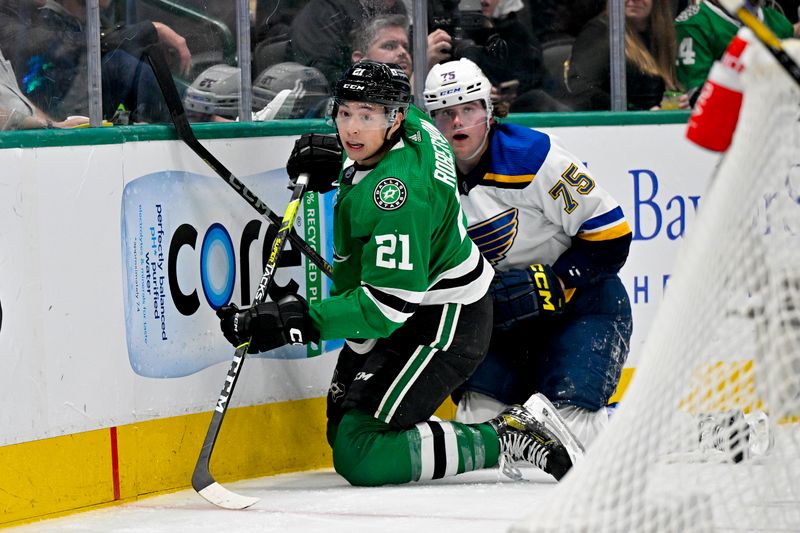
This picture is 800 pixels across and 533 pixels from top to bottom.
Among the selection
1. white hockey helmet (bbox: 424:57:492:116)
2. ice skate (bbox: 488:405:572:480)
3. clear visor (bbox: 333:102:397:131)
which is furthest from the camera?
white hockey helmet (bbox: 424:57:492:116)

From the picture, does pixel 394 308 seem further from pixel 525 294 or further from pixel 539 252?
pixel 539 252

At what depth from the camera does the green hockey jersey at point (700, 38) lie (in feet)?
16.7

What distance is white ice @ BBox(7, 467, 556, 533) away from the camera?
328cm

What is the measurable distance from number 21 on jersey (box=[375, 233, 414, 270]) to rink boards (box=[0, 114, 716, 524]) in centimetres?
56

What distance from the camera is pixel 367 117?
142 inches

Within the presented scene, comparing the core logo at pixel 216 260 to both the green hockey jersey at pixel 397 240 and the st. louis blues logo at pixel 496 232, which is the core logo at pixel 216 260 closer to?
the green hockey jersey at pixel 397 240

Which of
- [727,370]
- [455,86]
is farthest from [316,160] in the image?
[727,370]

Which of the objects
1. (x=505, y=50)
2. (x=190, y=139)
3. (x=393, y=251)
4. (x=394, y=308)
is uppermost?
(x=505, y=50)

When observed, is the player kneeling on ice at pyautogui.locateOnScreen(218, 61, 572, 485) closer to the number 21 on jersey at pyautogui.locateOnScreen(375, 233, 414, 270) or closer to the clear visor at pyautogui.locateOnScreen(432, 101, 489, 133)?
the number 21 on jersey at pyautogui.locateOnScreen(375, 233, 414, 270)

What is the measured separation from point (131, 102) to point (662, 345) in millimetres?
1839

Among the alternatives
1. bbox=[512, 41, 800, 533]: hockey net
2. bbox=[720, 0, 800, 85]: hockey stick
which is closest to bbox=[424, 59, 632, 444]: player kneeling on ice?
bbox=[512, 41, 800, 533]: hockey net

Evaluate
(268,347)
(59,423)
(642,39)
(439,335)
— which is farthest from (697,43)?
(59,423)

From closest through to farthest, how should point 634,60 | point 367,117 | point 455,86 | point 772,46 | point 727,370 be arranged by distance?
1. point 772,46
2. point 727,370
3. point 367,117
4. point 455,86
5. point 634,60

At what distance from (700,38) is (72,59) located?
2326mm
